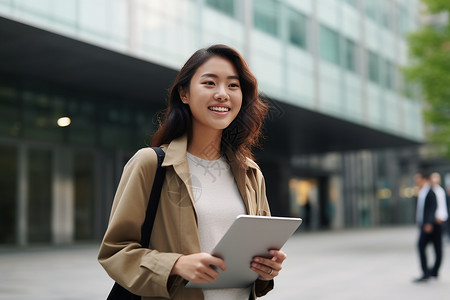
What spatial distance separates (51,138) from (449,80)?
1380cm

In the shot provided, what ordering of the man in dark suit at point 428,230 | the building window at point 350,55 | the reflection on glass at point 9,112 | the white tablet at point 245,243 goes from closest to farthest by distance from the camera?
the white tablet at point 245,243 → the man in dark suit at point 428,230 → the reflection on glass at point 9,112 → the building window at point 350,55

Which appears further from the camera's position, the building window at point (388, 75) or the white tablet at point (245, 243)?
the building window at point (388, 75)

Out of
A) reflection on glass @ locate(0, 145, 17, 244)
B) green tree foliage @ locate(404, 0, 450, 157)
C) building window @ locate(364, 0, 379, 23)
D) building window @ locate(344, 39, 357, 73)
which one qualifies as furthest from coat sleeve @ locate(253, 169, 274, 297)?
building window @ locate(364, 0, 379, 23)

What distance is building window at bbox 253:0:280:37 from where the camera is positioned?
21250 mm

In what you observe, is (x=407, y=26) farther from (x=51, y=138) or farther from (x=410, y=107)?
(x=51, y=138)

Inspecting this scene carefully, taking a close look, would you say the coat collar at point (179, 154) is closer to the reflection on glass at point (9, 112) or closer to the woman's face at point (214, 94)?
the woman's face at point (214, 94)

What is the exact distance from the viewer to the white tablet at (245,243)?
184 cm

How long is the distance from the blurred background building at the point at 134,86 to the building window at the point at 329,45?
89 millimetres

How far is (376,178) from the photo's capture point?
41.3 metres

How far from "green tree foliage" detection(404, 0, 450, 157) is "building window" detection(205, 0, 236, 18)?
23.1 ft

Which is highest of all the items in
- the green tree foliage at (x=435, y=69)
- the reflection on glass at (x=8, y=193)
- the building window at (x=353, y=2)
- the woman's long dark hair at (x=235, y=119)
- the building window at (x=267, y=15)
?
the building window at (x=353, y=2)

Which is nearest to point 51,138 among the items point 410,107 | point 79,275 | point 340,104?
point 79,275

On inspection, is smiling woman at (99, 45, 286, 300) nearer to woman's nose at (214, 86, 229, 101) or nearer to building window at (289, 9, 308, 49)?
woman's nose at (214, 86, 229, 101)

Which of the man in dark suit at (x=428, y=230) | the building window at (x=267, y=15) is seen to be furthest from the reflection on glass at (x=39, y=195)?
the man in dark suit at (x=428, y=230)
